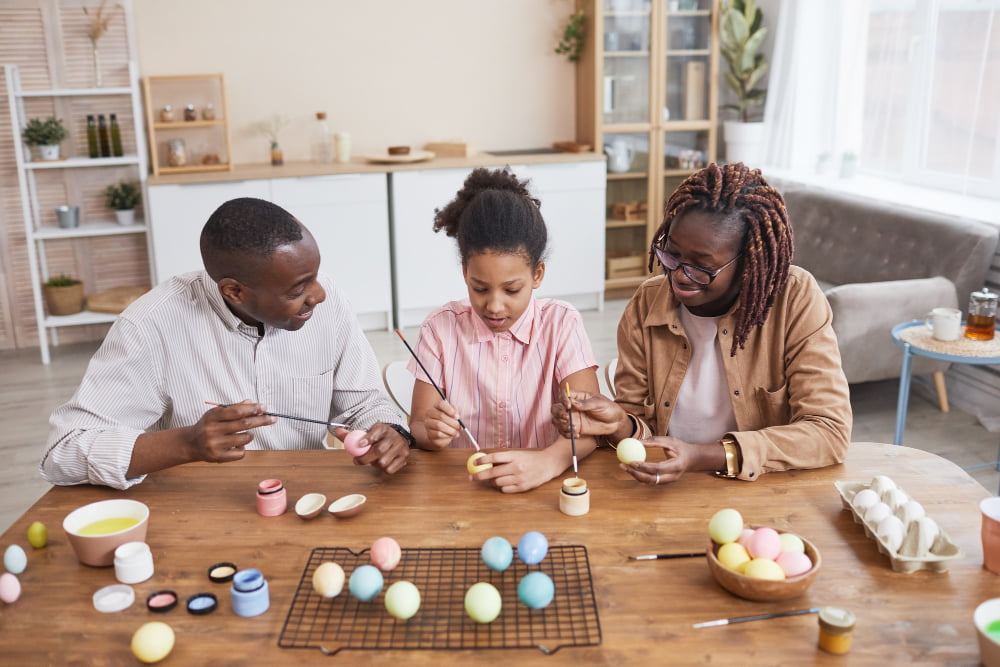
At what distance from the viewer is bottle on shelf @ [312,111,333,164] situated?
5211 millimetres

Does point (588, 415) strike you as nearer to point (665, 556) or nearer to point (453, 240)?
point (665, 556)

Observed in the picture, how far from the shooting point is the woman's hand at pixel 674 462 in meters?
1.61

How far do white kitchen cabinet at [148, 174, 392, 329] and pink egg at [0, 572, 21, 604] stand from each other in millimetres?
3704

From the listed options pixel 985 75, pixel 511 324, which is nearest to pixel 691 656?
pixel 511 324

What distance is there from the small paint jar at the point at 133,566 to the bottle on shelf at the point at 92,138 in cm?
398

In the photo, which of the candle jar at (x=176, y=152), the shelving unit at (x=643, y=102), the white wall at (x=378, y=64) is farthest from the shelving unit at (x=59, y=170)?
the shelving unit at (x=643, y=102)

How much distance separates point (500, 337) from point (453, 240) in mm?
3168

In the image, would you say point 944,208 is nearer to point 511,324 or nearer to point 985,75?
point 985,75

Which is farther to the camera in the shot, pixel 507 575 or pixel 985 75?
pixel 985 75

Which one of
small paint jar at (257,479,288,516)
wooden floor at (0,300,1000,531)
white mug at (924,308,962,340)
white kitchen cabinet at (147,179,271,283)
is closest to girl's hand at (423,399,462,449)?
small paint jar at (257,479,288,516)

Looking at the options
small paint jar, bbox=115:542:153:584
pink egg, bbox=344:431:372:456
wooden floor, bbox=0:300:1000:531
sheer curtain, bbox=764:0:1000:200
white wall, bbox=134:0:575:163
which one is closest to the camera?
small paint jar, bbox=115:542:153:584

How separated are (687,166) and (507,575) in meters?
4.91

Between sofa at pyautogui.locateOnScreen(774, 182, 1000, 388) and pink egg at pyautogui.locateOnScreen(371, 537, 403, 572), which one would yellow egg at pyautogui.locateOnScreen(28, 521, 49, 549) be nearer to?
pink egg at pyautogui.locateOnScreen(371, 537, 403, 572)

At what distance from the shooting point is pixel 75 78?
191 inches
